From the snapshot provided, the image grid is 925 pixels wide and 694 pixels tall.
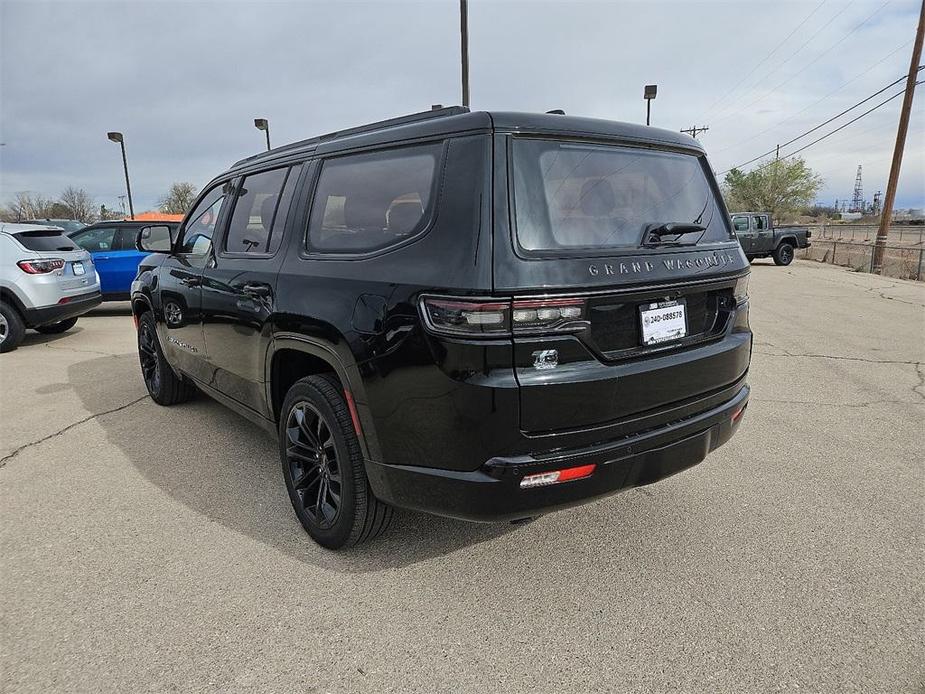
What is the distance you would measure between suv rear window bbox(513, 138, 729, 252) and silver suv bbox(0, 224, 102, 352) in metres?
8.25

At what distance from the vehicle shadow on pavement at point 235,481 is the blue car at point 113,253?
5.59m

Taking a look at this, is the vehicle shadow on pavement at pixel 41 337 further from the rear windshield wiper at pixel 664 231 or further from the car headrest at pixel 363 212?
the rear windshield wiper at pixel 664 231

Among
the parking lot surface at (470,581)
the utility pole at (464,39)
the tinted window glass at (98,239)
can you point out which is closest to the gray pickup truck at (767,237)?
Result: the utility pole at (464,39)

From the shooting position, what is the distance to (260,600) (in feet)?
8.21

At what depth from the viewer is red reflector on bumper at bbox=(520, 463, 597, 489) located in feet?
6.92

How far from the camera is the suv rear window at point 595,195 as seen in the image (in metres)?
2.15

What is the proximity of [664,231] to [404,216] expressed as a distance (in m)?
1.07

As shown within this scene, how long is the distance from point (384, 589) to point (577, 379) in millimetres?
1291

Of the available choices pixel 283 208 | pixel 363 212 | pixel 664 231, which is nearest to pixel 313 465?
pixel 363 212

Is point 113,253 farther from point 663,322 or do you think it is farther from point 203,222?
point 663,322

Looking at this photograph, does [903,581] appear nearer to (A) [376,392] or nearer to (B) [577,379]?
(B) [577,379]

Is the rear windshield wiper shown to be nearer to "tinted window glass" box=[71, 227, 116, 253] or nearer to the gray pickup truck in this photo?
"tinted window glass" box=[71, 227, 116, 253]

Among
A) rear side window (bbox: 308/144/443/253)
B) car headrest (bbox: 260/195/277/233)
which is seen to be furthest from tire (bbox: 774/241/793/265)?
rear side window (bbox: 308/144/443/253)

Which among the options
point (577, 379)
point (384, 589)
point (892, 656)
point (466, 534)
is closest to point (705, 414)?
point (577, 379)
